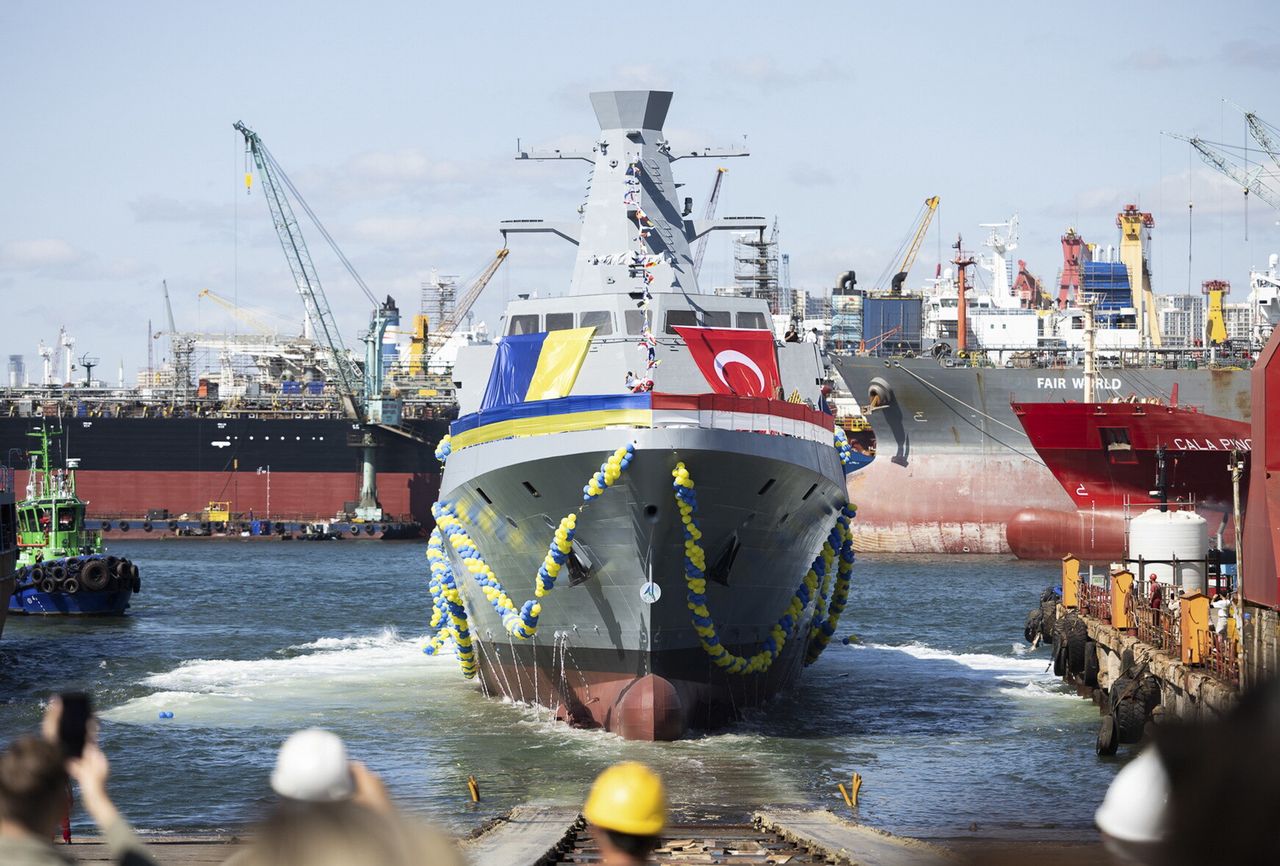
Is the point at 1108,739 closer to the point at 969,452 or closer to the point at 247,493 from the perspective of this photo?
the point at 969,452

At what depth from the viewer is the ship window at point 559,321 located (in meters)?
24.5

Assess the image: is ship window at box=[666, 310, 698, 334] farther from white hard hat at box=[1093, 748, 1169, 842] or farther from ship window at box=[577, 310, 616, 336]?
white hard hat at box=[1093, 748, 1169, 842]

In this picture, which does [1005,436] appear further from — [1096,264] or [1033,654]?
[1096,264]

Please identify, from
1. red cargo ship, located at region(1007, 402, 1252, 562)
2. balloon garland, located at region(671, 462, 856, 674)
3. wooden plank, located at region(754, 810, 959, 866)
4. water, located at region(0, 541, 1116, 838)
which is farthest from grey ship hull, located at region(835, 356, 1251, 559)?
wooden plank, located at region(754, 810, 959, 866)

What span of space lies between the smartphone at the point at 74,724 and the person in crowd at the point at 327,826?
96 cm

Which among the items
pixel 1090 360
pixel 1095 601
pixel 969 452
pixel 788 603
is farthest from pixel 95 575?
pixel 1090 360

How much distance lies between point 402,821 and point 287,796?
343mm

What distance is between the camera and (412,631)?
40.2 m

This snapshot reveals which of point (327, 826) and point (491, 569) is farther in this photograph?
point (491, 569)

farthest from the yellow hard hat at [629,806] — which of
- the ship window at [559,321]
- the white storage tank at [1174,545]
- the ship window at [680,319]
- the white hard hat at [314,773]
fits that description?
the white storage tank at [1174,545]

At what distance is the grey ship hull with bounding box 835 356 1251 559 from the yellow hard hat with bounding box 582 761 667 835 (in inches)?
2126

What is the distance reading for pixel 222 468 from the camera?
282 feet

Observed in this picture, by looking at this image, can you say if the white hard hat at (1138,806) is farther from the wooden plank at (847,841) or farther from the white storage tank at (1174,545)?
the white storage tank at (1174,545)

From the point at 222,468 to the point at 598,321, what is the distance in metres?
65.5
